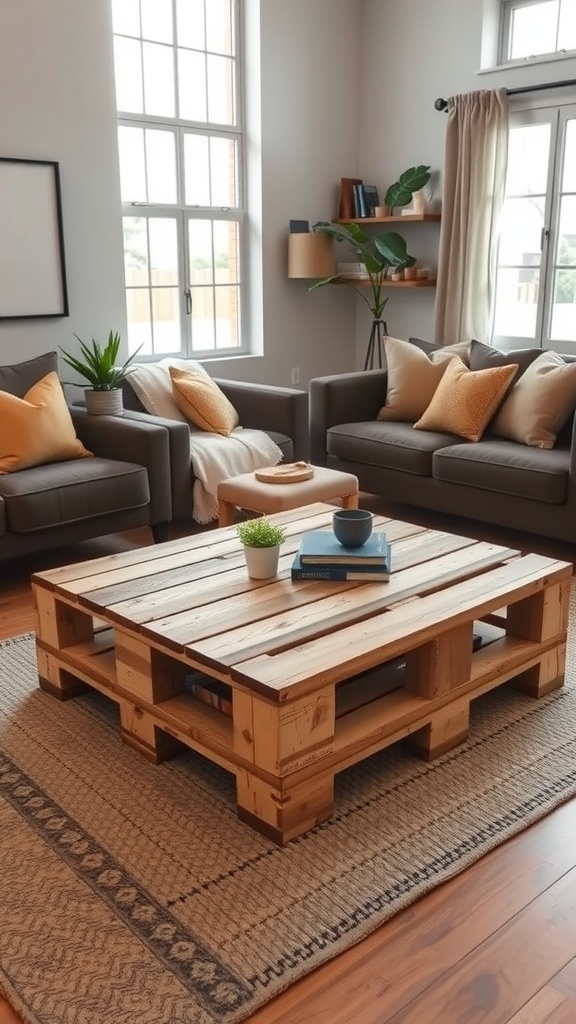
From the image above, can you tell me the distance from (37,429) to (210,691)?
1778 mm

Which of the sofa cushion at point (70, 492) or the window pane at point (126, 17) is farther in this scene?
the window pane at point (126, 17)

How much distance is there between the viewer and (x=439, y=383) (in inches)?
173

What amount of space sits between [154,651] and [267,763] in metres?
0.42

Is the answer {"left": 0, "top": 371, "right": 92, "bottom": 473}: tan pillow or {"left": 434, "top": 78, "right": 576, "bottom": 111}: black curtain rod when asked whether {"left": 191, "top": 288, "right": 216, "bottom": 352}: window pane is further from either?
{"left": 434, "top": 78, "right": 576, "bottom": 111}: black curtain rod

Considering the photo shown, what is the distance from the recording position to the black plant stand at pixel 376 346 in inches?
225

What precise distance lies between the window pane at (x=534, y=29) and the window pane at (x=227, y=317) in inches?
79.9

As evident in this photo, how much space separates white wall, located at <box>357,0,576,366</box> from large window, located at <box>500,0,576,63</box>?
0.14 meters

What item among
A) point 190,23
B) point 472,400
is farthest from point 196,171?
point 472,400

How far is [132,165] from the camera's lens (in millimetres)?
4824

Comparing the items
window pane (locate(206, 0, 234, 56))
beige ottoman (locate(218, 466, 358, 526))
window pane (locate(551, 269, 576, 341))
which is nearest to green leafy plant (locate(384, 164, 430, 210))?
window pane (locate(551, 269, 576, 341))

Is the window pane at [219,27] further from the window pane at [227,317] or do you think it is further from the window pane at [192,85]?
the window pane at [227,317]

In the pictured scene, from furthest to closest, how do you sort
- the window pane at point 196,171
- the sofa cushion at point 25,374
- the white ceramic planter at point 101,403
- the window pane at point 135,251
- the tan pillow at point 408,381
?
→ the window pane at point 196,171 < the window pane at point 135,251 < the tan pillow at point 408,381 < the white ceramic planter at point 101,403 < the sofa cushion at point 25,374

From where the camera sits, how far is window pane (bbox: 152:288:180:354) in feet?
16.6

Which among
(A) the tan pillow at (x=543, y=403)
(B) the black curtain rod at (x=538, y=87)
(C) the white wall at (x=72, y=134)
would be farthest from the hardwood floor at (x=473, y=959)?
(B) the black curtain rod at (x=538, y=87)
